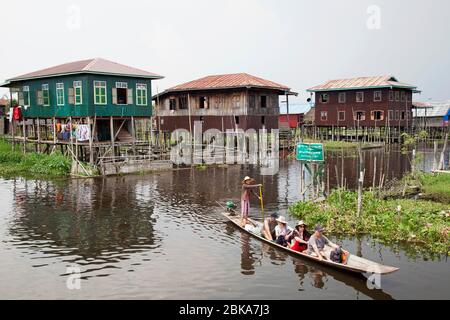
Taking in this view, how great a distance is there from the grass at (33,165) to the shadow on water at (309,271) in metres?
17.9

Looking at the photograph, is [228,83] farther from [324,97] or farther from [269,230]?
[269,230]

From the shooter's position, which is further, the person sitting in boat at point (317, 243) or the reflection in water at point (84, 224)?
the reflection in water at point (84, 224)

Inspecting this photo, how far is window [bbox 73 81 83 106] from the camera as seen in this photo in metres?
29.8

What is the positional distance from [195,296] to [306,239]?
4.25 meters

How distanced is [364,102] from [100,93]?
103 ft

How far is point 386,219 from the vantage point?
15.8 m

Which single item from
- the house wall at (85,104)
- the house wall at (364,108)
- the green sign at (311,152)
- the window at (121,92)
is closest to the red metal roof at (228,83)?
the house wall at (85,104)

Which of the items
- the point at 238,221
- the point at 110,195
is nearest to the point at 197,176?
the point at 110,195

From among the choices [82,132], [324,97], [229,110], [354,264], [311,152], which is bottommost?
[354,264]

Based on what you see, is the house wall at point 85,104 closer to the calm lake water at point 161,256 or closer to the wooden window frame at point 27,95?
the wooden window frame at point 27,95

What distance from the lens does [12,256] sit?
13.7m

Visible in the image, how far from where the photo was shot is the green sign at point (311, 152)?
1875cm

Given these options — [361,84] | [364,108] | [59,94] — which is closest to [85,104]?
[59,94]
